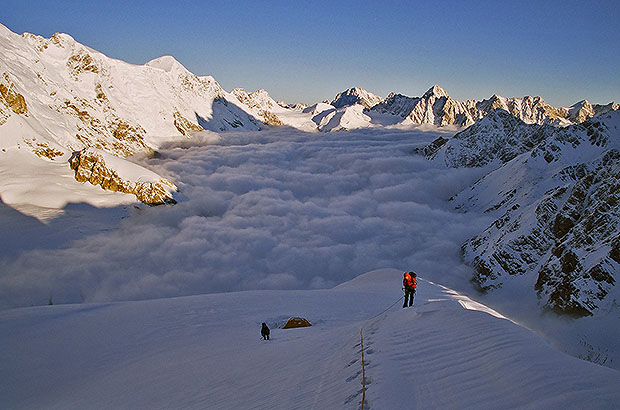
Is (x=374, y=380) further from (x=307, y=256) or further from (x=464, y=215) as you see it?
(x=464, y=215)

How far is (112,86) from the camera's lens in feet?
554

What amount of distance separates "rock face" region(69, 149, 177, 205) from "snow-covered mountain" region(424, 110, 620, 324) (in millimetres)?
82427

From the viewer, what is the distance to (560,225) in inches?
1601

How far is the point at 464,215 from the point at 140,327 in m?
86.3

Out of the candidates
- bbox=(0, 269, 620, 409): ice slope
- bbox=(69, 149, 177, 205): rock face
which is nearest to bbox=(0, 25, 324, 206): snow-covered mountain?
bbox=(69, 149, 177, 205): rock face

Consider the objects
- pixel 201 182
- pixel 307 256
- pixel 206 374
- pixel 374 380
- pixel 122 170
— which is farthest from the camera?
pixel 201 182

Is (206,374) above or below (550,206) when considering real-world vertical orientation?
below

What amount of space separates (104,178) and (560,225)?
99.2 meters

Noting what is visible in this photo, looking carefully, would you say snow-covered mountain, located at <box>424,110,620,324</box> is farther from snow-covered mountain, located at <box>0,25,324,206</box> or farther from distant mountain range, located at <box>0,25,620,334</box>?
snow-covered mountain, located at <box>0,25,324,206</box>

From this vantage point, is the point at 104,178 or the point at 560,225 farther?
the point at 104,178

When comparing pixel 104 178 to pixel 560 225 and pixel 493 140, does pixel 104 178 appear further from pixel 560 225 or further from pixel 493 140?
pixel 493 140

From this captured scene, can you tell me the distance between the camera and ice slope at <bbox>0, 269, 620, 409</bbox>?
509 cm

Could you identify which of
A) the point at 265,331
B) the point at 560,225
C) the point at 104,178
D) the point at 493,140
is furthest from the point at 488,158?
the point at 265,331

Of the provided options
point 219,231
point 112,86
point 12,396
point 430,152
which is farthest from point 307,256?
point 112,86
